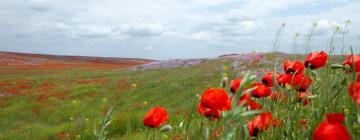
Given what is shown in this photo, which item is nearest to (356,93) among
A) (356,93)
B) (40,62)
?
(356,93)

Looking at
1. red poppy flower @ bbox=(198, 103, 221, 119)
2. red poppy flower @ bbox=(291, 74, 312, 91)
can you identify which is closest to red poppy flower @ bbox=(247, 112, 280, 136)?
red poppy flower @ bbox=(198, 103, 221, 119)

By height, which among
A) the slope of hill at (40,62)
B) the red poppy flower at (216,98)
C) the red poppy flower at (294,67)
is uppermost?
the red poppy flower at (294,67)

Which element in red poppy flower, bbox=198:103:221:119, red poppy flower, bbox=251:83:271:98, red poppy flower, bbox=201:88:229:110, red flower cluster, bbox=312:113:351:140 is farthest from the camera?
red poppy flower, bbox=251:83:271:98

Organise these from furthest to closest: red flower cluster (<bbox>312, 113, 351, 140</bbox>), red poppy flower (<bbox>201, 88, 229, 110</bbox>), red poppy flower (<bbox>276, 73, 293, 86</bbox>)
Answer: red poppy flower (<bbox>276, 73, 293, 86</bbox>)
red poppy flower (<bbox>201, 88, 229, 110</bbox>)
red flower cluster (<bbox>312, 113, 351, 140</bbox>)

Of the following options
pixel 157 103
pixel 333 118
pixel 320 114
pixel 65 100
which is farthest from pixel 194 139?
pixel 65 100

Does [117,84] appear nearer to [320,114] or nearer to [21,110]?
[21,110]

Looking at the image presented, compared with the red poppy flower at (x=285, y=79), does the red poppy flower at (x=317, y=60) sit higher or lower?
higher

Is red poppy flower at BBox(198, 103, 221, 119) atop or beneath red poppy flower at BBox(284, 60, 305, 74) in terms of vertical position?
beneath

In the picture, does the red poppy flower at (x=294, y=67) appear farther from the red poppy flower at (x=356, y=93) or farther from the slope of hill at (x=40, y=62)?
the slope of hill at (x=40, y=62)

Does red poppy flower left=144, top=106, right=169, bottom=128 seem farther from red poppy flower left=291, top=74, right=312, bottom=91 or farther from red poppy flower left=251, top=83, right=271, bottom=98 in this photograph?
red poppy flower left=291, top=74, right=312, bottom=91

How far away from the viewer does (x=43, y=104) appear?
17281 millimetres

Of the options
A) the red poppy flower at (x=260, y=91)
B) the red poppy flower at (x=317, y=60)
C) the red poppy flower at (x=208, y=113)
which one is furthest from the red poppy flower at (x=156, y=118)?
the red poppy flower at (x=317, y=60)

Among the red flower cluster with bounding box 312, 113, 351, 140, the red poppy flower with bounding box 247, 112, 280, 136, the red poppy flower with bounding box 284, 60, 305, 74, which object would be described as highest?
the red poppy flower with bounding box 284, 60, 305, 74

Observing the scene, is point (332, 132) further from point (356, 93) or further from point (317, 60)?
point (317, 60)
